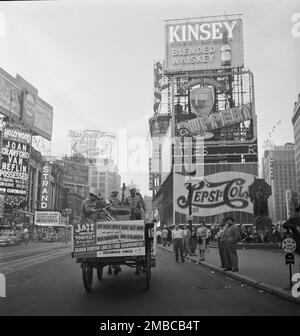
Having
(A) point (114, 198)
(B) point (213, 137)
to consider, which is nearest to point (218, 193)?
(B) point (213, 137)

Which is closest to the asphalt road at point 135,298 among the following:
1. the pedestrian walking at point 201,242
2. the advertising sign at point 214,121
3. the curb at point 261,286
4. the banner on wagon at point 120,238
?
the curb at point 261,286

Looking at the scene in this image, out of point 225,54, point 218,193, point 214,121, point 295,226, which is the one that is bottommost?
point 295,226

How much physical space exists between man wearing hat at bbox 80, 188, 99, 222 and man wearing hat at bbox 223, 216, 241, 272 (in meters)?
5.20

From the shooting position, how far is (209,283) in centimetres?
1013

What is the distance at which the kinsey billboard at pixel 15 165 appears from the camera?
5094 centimetres

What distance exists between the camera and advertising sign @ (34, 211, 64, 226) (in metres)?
58.2

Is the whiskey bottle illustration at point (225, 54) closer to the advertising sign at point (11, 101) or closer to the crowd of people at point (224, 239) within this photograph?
the crowd of people at point (224, 239)

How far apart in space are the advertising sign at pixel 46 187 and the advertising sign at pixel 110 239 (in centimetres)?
6447

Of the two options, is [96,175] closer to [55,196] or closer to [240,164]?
[240,164]

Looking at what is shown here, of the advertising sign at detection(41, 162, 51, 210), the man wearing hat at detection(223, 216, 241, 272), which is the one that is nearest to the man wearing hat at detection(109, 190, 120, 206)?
the man wearing hat at detection(223, 216, 241, 272)

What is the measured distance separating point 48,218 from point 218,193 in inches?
972

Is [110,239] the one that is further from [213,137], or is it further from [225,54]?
[213,137]

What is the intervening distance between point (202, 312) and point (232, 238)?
653 centimetres

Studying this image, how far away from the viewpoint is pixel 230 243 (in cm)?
1234
